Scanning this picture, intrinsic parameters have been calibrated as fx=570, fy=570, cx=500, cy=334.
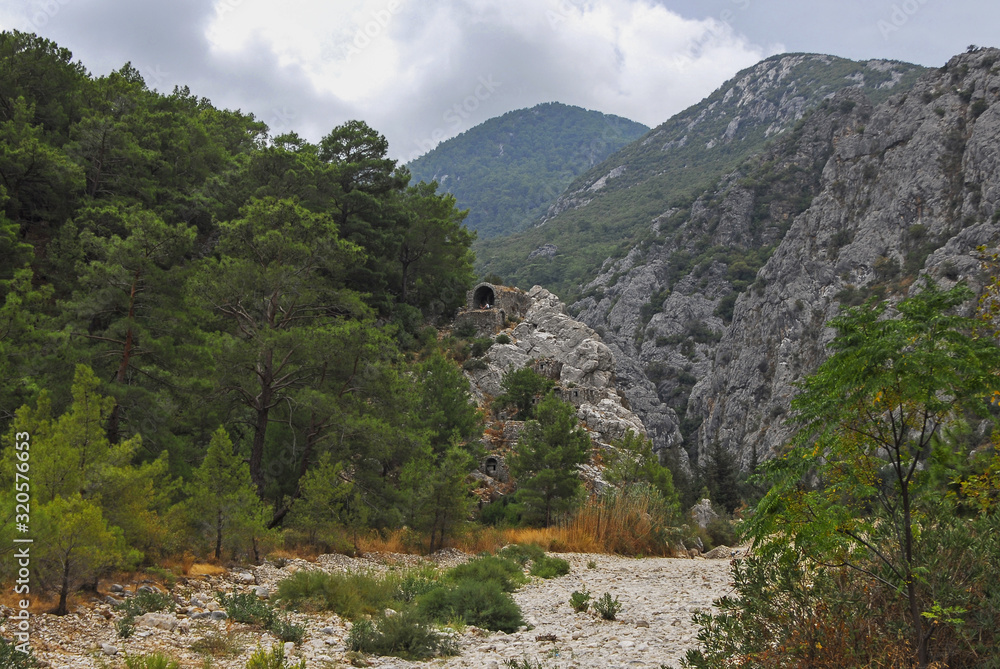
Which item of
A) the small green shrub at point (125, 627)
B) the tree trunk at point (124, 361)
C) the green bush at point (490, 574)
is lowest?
the green bush at point (490, 574)

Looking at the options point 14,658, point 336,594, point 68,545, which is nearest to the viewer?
point 14,658

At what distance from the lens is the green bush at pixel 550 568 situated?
528 inches

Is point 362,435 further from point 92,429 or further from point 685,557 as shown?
point 685,557

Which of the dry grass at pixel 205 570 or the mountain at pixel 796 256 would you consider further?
the mountain at pixel 796 256

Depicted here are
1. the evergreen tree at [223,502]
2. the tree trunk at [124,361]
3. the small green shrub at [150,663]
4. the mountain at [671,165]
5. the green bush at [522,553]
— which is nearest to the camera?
the small green shrub at [150,663]

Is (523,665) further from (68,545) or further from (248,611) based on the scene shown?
(68,545)

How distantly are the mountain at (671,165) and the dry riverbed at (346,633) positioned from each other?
3341 inches

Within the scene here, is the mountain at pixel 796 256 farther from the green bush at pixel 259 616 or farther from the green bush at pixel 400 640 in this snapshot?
the green bush at pixel 259 616

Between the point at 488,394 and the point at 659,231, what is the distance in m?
76.8

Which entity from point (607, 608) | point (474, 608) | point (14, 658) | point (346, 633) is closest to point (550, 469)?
point (607, 608)

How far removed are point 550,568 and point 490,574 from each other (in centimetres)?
242

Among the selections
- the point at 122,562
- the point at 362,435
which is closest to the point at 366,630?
the point at 122,562

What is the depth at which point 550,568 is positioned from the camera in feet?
44.7

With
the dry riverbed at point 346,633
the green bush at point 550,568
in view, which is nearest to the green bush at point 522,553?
the green bush at point 550,568
